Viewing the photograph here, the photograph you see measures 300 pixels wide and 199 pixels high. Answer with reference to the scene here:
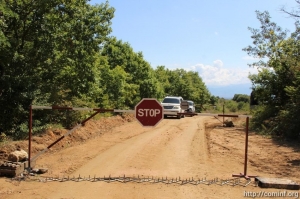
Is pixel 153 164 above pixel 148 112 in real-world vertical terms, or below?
below

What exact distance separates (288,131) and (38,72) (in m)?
12.5

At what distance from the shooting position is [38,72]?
14.7m

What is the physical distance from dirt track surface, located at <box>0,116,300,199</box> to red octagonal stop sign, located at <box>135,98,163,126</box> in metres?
1.47

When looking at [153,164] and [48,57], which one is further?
[48,57]

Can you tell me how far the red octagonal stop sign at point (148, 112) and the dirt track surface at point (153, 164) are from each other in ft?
4.83

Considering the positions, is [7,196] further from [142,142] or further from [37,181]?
[142,142]

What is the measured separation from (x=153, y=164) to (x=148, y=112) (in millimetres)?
2253

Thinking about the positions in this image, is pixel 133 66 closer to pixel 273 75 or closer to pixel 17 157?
pixel 273 75

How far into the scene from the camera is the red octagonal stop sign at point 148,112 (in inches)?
297

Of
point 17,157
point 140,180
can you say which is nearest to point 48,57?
point 17,157

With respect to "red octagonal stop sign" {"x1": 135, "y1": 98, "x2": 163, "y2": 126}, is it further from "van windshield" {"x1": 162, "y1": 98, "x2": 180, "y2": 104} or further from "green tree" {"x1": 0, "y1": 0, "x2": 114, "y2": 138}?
"van windshield" {"x1": 162, "y1": 98, "x2": 180, "y2": 104}

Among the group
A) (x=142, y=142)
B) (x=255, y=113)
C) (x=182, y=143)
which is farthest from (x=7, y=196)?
(x=255, y=113)

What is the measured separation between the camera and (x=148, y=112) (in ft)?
25.0

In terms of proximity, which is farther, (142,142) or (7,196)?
(142,142)
